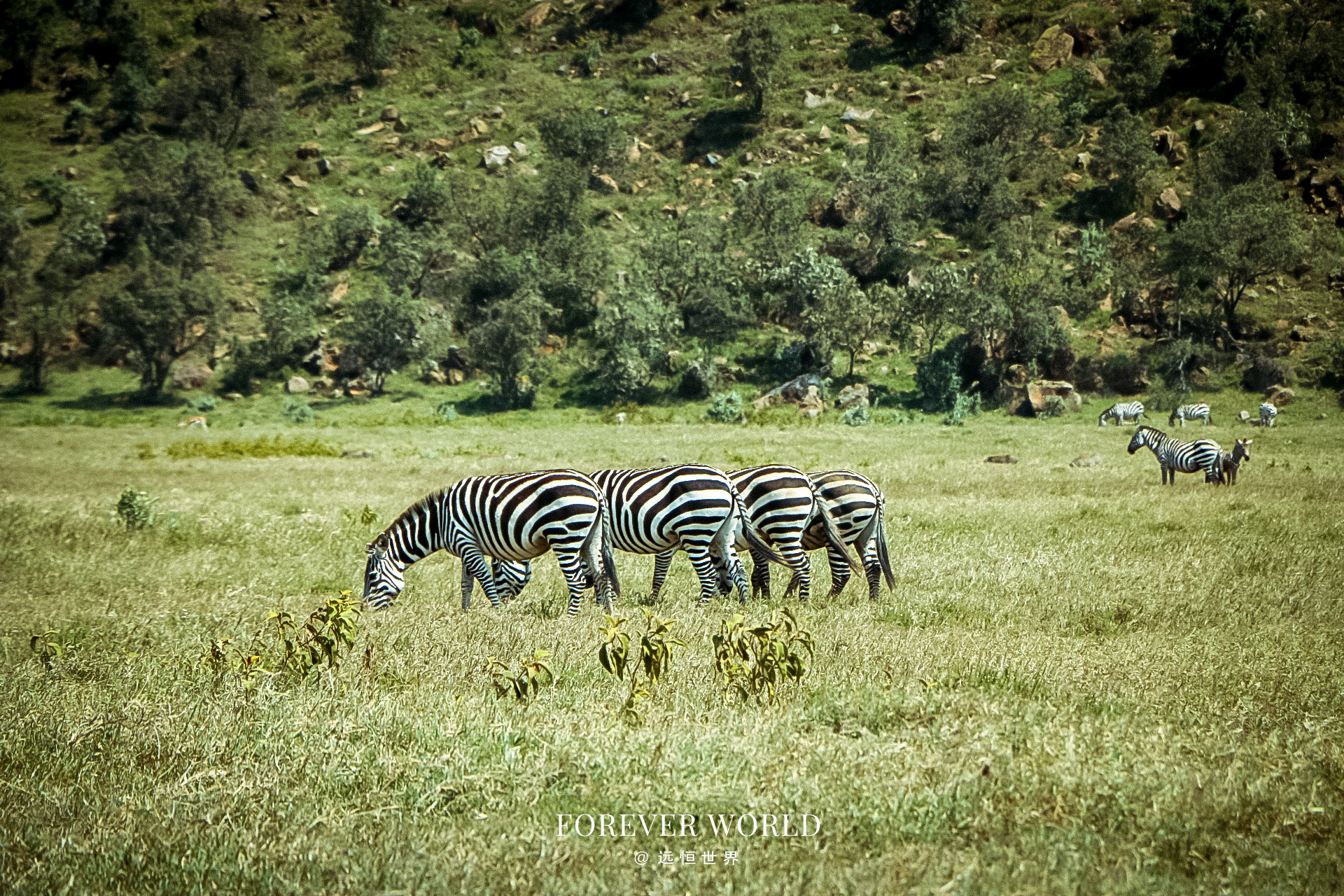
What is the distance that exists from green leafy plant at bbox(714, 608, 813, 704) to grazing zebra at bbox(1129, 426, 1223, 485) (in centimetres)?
1949

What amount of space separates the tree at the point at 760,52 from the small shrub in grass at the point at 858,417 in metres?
52.7

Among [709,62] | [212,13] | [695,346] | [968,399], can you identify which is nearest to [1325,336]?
[968,399]

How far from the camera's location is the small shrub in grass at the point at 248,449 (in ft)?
105

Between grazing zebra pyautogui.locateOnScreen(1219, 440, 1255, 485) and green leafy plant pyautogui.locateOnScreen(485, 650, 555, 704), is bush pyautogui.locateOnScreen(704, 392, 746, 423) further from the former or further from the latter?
green leafy plant pyautogui.locateOnScreen(485, 650, 555, 704)

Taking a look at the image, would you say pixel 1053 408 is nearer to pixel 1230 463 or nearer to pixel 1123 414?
pixel 1123 414

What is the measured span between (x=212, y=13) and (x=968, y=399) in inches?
4484

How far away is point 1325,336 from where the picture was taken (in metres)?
47.6

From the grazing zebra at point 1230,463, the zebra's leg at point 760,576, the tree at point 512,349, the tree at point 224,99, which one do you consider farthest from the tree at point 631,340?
the tree at point 224,99

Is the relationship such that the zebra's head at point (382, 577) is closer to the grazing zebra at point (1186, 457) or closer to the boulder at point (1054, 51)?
the grazing zebra at point (1186, 457)

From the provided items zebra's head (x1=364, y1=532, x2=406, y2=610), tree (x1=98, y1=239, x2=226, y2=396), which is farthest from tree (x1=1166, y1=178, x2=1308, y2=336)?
tree (x1=98, y1=239, x2=226, y2=396)

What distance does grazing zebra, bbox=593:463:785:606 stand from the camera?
9.98 metres

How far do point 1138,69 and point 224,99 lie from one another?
8759 cm

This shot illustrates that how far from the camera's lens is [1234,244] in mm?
48219

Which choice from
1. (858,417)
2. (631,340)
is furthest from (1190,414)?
(631,340)
